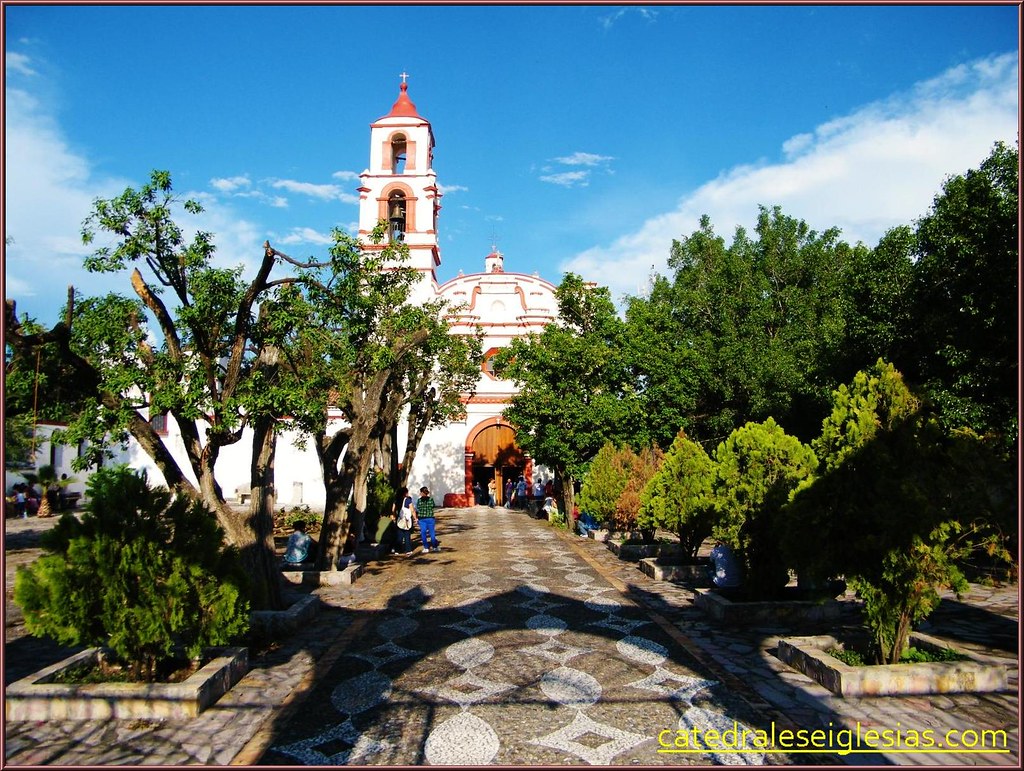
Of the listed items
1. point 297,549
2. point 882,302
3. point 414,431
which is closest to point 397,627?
point 297,549

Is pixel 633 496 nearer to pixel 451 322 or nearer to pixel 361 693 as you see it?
pixel 361 693

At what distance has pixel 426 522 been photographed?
571 inches

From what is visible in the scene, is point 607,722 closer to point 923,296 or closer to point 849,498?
point 849,498

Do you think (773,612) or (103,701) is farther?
(773,612)

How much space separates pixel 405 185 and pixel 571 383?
1173 centimetres

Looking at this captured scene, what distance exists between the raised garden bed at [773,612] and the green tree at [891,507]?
1978 mm

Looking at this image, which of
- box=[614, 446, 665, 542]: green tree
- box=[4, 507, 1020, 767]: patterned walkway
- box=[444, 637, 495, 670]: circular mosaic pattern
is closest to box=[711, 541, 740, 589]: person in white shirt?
box=[4, 507, 1020, 767]: patterned walkway

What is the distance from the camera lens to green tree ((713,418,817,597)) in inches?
314

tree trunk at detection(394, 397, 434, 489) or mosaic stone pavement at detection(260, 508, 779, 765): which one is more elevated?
tree trunk at detection(394, 397, 434, 489)

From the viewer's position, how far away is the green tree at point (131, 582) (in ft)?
17.0

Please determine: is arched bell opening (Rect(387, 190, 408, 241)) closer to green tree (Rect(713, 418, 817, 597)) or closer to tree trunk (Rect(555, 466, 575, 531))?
tree trunk (Rect(555, 466, 575, 531))

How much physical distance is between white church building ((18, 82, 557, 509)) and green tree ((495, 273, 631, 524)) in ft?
21.5

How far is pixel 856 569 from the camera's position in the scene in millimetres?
5848

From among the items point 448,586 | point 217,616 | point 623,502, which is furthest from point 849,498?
point 623,502
